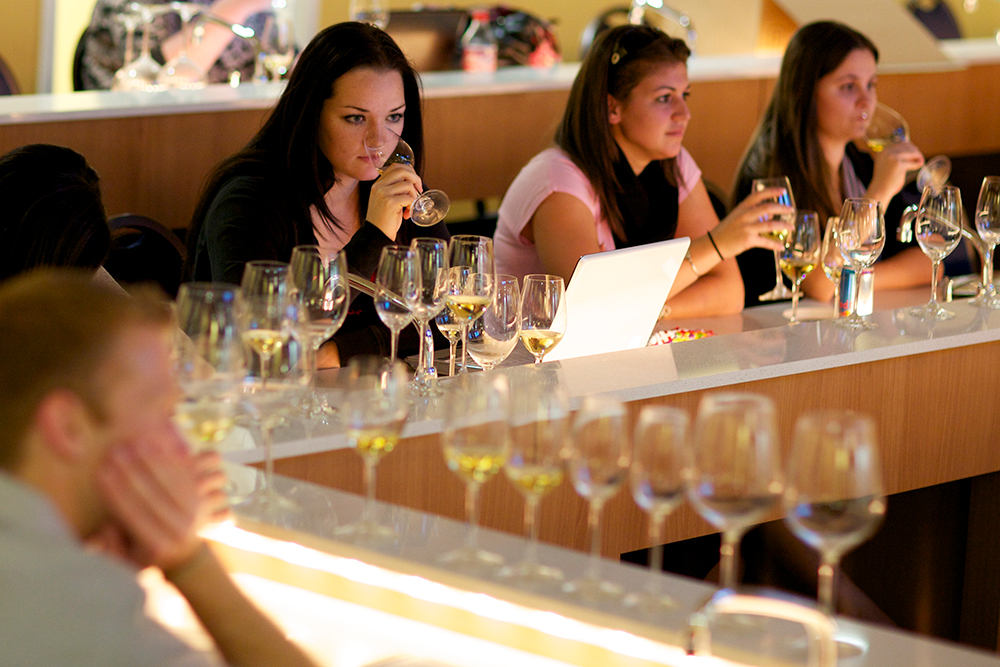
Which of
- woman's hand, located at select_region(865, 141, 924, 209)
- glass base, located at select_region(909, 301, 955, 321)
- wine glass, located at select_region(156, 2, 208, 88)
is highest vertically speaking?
wine glass, located at select_region(156, 2, 208, 88)

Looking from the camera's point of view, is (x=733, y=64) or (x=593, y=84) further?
(x=733, y=64)

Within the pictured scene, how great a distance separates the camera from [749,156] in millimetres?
3166

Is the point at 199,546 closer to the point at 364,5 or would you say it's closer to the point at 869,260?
the point at 869,260

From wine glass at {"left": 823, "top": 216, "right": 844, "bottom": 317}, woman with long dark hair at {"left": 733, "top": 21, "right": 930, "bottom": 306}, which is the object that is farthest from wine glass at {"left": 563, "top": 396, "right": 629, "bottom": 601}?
woman with long dark hair at {"left": 733, "top": 21, "right": 930, "bottom": 306}

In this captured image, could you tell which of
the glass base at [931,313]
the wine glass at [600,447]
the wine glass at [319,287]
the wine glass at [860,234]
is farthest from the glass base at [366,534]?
the glass base at [931,313]

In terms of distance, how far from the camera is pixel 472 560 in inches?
46.6

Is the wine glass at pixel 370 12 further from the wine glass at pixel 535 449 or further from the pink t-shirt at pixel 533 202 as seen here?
the wine glass at pixel 535 449

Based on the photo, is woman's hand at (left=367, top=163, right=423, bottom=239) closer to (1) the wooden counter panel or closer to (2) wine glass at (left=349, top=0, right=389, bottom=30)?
(1) the wooden counter panel

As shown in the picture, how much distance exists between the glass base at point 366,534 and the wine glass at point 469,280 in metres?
0.55

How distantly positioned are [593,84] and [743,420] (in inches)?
74.1

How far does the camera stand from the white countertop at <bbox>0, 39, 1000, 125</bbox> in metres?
3.03

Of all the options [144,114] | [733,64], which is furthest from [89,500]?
[733,64]

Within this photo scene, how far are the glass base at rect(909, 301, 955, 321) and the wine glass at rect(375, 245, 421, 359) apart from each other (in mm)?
1055

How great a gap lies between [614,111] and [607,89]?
5 centimetres
